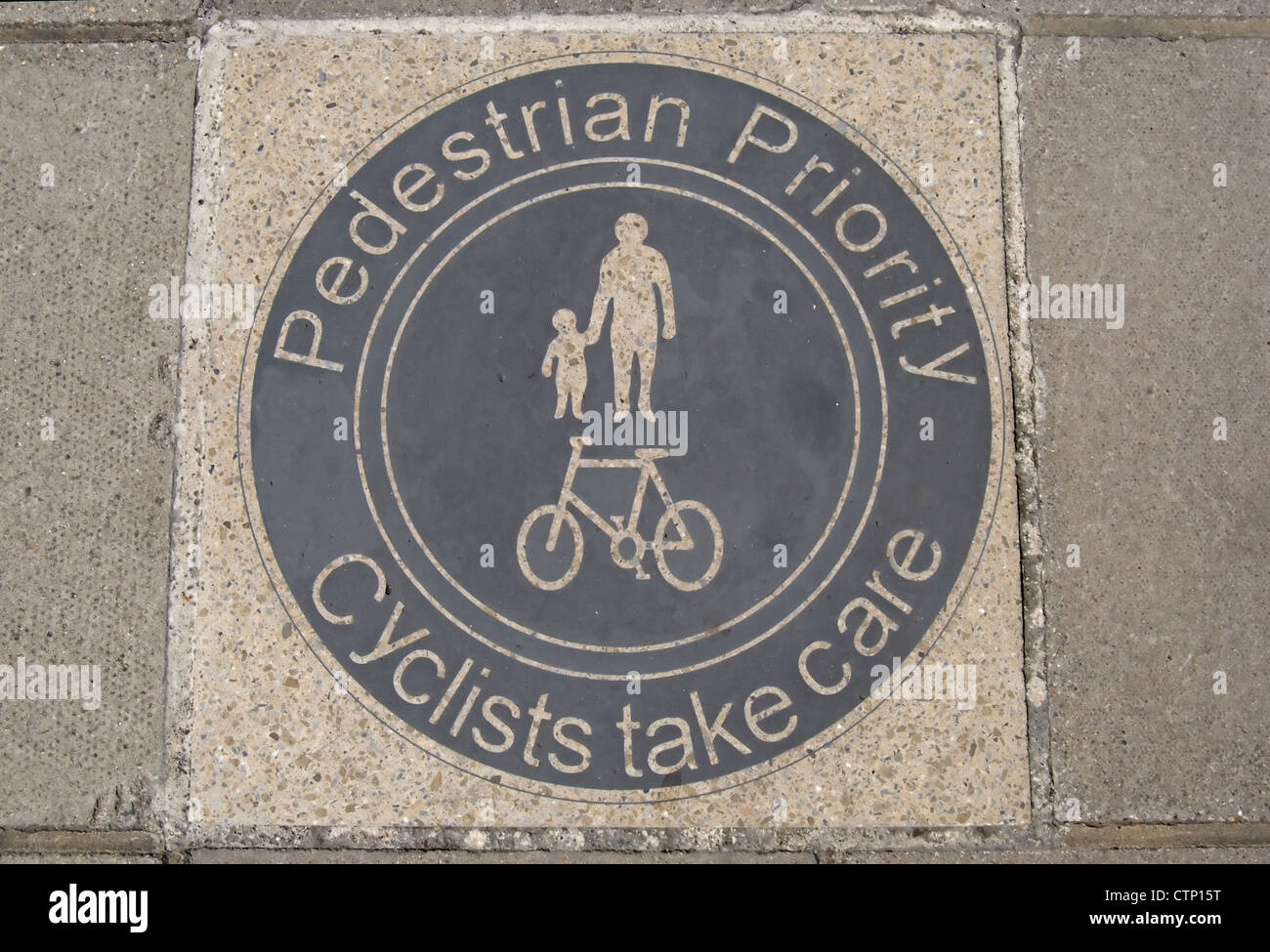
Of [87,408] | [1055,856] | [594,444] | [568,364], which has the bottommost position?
[1055,856]

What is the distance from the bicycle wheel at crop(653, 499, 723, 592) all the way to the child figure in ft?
1.91

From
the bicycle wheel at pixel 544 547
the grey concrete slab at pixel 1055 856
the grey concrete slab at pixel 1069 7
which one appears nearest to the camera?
the grey concrete slab at pixel 1055 856

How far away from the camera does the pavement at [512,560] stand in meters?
4.07

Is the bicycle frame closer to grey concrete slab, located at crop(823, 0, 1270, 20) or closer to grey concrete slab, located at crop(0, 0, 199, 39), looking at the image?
grey concrete slab, located at crop(823, 0, 1270, 20)

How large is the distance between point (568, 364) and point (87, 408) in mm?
2038

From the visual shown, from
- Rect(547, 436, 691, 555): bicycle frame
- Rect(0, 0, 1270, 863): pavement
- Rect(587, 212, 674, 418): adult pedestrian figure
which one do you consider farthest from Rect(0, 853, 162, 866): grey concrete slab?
Rect(587, 212, 674, 418): adult pedestrian figure

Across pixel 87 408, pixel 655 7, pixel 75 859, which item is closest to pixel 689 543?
pixel 655 7

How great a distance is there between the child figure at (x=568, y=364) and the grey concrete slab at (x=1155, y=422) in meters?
1.91

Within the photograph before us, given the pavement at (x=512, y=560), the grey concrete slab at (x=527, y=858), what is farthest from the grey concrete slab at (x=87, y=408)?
the grey concrete slab at (x=527, y=858)

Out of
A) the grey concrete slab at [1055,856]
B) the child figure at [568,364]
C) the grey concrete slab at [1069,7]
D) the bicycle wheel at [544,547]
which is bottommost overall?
the grey concrete slab at [1055,856]

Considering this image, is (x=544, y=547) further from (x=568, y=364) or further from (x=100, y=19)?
(x=100, y=19)

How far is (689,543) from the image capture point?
13.7 feet

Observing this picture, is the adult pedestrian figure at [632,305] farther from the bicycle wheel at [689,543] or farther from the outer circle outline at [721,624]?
the bicycle wheel at [689,543]

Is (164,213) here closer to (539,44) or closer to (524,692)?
(539,44)
